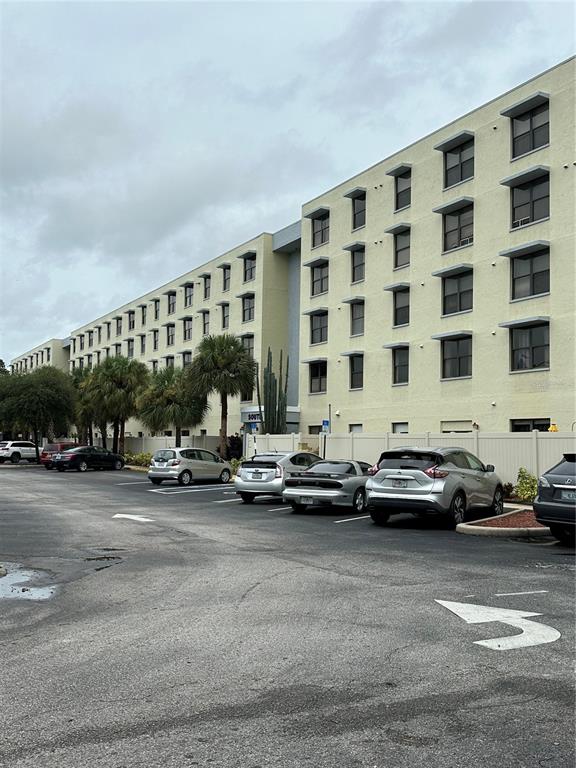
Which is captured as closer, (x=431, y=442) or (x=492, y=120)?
(x=431, y=442)

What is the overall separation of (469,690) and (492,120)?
29605mm

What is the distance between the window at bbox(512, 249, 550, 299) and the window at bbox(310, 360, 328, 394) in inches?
536

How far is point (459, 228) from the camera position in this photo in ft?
106

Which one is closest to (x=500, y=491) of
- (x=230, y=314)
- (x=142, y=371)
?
(x=230, y=314)

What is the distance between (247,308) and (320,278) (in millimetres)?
9969

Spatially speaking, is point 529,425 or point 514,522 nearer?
point 514,522

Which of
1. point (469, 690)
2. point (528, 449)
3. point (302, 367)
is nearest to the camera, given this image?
point (469, 690)

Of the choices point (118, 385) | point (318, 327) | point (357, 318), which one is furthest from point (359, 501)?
point (118, 385)

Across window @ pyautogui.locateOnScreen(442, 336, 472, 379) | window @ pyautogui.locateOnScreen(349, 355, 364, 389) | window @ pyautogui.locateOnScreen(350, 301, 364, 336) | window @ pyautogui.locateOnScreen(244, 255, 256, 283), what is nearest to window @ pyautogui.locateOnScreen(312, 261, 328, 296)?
window @ pyautogui.locateOnScreen(350, 301, 364, 336)

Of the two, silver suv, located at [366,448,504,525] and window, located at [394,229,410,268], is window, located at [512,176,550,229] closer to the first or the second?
window, located at [394,229,410,268]

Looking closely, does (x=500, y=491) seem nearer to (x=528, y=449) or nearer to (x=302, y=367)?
(x=528, y=449)

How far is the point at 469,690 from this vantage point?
16.8 feet

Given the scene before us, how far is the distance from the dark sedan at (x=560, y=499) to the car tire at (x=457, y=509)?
2752 millimetres

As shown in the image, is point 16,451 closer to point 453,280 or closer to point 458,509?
point 453,280
